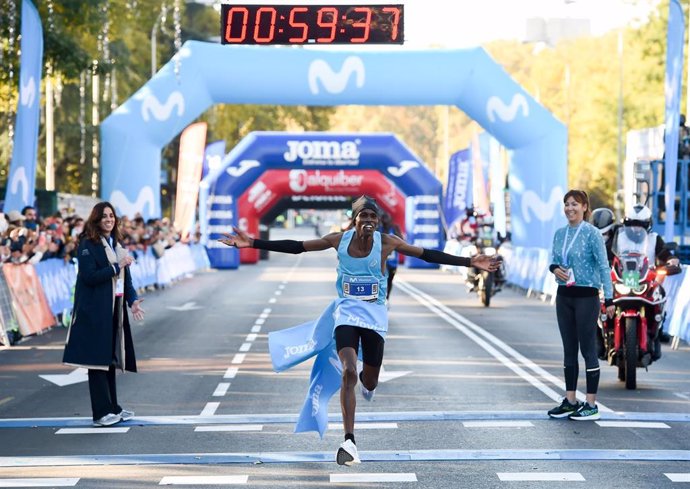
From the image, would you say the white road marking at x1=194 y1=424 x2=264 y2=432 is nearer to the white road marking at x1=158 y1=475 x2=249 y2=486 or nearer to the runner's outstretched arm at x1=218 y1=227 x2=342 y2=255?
the runner's outstretched arm at x1=218 y1=227 x2=342 y2=255

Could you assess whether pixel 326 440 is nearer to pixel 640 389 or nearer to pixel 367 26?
pixel 640 389

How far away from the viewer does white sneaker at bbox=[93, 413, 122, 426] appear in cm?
1104

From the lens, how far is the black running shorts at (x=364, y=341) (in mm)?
9422

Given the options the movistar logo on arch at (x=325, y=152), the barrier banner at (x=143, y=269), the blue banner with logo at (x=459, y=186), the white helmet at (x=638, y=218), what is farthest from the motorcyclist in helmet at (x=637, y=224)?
the movistar logo on arch at (x=325, y=152)

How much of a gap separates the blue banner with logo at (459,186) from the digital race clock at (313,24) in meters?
30.6

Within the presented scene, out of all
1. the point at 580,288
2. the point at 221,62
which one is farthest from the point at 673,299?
the point at 221,62

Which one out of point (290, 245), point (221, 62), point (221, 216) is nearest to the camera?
point (290, 245)

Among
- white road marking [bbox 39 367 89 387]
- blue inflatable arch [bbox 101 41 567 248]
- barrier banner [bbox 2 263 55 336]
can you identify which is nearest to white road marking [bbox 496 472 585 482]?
white road marking [bbox 39 367 89 387]

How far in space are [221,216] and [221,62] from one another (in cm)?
1869

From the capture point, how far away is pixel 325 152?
52.4 m

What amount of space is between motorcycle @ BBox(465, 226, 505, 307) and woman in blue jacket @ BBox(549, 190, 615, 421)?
46.1ft

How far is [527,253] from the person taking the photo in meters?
32.6

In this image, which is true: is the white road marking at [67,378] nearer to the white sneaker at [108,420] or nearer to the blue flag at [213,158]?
the white sneaker at [108,420]

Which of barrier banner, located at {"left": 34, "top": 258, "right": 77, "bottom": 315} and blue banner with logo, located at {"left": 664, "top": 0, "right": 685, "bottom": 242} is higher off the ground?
blue banner with logo, located at {"left": 664, "top": 0, "right": 685, "bottom": 242}
